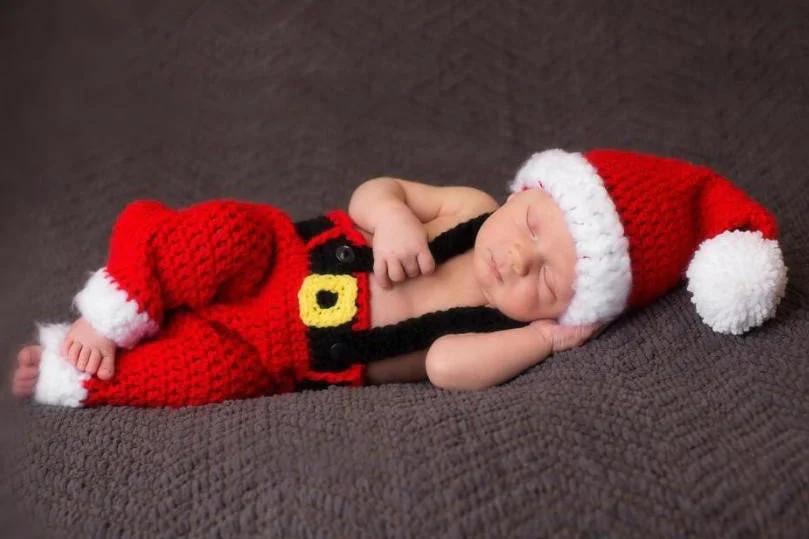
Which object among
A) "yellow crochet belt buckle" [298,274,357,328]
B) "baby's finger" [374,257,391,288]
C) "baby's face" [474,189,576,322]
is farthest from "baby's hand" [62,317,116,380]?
"baby's face" [474,189,576,322]

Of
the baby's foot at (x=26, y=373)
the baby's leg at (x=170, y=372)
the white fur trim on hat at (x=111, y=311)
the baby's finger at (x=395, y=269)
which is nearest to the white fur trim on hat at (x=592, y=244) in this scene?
the baby's finger at (x=395, y=269)

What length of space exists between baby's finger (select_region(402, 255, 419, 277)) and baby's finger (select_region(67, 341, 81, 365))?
1.44 feet

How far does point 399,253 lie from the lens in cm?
107

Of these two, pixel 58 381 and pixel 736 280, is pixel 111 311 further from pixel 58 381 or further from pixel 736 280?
pixel 736 280

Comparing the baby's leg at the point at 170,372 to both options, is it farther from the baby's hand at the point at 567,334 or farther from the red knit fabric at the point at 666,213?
the red knit fabric at the point at 666,213

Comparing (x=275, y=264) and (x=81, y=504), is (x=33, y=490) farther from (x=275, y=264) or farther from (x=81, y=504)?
(x=275, y=264)

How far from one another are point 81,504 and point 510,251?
1.93 ft

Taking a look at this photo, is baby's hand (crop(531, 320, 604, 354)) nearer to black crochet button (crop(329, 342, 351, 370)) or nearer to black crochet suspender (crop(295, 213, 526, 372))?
black crochet suspender (crop(295, 213, 526, 372))

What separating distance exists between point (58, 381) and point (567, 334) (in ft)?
2.13

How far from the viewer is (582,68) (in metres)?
1.53

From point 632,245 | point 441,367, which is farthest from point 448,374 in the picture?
point 632,245

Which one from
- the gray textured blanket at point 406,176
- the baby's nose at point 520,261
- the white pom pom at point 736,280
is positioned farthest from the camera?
the baby's nose at point 520,261

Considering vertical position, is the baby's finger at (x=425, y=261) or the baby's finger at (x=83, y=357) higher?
the baby's finger at (x=83, y=357)

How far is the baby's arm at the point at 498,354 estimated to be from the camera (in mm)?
1008
